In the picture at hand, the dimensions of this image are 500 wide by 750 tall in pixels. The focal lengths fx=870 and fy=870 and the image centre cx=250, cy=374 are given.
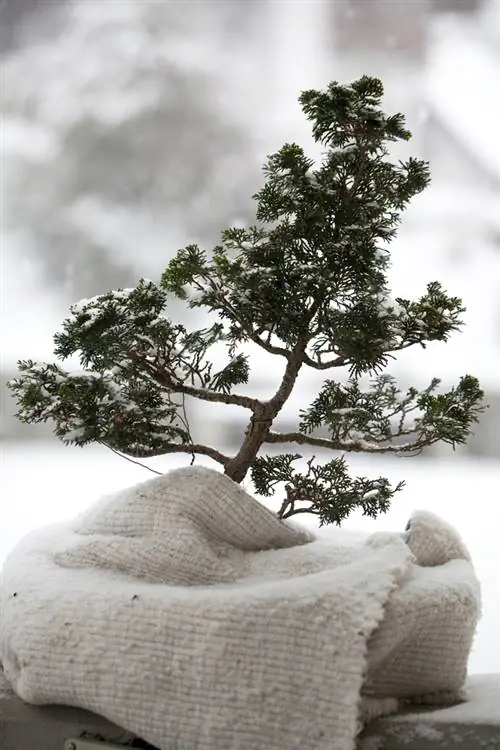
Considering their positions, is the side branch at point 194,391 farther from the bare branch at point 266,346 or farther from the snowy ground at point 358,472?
the snowy ground at point 358,472

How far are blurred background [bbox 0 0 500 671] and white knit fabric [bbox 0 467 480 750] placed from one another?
85 cm

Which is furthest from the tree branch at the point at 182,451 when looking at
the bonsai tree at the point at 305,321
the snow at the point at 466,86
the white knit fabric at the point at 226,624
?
the snow at the point at 466,86

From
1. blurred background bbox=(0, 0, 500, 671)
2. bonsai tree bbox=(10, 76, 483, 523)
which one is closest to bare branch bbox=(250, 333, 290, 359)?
bonsai tree bbox=(10, 76, 483, 523)

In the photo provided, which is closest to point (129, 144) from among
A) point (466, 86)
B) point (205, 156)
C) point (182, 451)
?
point (205, 156)

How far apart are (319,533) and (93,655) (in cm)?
50

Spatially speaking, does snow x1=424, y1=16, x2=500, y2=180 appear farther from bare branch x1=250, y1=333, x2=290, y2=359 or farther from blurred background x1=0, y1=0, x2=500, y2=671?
bare branch x1=250, y1=333, x2=290, y2=359

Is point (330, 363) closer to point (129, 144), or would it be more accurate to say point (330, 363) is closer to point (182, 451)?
point (182, 451)

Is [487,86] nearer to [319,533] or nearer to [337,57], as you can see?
[337,57]

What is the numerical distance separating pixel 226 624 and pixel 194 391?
458 mm

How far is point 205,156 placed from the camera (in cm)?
213

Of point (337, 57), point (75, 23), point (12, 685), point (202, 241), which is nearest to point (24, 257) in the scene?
point (202, 241)

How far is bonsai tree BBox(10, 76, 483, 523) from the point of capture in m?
1.20

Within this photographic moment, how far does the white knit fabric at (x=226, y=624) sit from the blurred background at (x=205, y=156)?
2.80ft

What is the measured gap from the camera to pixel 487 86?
81.7 inches
